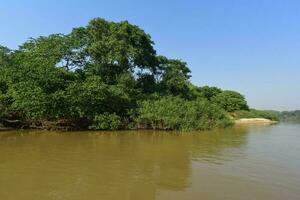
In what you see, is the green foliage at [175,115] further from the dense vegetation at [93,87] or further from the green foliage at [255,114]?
the green foliage at [255,114]

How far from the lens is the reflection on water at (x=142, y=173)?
6309mm

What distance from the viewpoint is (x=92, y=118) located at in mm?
20672

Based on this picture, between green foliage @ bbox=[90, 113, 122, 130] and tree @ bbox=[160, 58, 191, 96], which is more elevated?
tree @ bbox=[160, 58, 191, 96]

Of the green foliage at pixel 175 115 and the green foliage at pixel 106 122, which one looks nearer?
the green foliage at pixel 106 122

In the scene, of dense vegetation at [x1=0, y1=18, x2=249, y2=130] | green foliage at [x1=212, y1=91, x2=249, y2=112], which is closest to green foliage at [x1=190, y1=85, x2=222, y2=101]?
green foliage at [x1=212, y1=91, x2=249, y2=112]

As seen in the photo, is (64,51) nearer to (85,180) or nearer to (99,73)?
(99,73)

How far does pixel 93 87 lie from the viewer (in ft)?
65.1

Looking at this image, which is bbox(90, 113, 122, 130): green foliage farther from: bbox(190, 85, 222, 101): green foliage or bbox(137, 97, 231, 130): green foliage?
bbox(190, 85, 222, 101): green foliage

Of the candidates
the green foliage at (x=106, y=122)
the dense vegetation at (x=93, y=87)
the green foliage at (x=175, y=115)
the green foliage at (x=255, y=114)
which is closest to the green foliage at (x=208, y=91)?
the green foliage at (x=255, y=114)

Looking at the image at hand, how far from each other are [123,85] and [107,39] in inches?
137

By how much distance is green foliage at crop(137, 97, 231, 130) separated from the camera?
69.2ft

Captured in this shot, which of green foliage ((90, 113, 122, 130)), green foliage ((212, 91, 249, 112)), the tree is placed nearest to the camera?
green foliage ((90, 113, 122, 130))

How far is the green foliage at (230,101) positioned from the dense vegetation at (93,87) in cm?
1596

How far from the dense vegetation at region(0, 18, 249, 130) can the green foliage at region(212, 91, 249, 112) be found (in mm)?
15964
